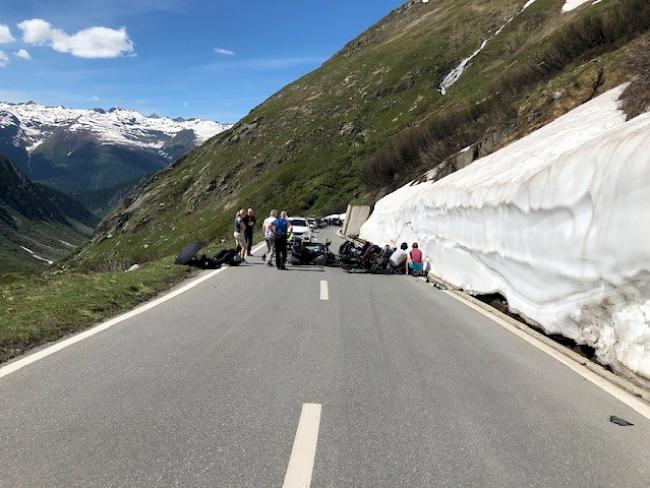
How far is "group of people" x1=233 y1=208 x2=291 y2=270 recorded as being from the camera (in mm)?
16375

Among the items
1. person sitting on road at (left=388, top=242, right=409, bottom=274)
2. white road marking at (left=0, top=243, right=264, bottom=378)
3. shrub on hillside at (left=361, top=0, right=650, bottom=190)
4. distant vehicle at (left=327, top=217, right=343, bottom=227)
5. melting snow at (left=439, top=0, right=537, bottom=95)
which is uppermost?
melting snow at (left=439, top=0, right=537, bottom=95)

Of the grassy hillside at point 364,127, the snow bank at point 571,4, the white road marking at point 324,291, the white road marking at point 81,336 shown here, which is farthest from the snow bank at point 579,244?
the snow bank at point 571,4

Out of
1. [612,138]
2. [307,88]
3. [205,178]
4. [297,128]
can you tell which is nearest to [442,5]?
[307,88]

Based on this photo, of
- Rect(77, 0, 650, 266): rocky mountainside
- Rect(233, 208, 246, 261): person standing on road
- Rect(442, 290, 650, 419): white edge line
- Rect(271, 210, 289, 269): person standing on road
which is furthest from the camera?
Rect(77, 0, 650, 266): rocky mountainside

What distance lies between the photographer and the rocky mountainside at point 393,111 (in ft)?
103

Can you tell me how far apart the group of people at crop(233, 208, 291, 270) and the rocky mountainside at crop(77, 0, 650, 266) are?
14359 millimetres

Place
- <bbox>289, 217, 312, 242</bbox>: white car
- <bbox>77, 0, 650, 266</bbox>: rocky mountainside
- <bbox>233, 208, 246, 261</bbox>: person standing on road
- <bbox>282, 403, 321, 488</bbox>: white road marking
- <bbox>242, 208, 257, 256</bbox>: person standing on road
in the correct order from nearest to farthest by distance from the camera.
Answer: <bbox>282, 403, 321, 488</bbox>: white road marking
<bbox>233, 208, 246, 261</bbox>: person standing on road
<bbox>242, 208, 257, 256</bbox>: person standing on road
<bbox>289, 217, 312, 242</bbox>: white car
<bbox>77, 0, 650, 266</bbox>: rocky mountainside

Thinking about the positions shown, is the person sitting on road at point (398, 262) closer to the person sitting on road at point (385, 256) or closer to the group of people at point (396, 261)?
the group of people at point (396, 261)

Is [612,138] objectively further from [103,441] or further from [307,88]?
[307,88]

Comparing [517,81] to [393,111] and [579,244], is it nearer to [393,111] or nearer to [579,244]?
[579,244]

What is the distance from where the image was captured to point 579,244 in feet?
23.2

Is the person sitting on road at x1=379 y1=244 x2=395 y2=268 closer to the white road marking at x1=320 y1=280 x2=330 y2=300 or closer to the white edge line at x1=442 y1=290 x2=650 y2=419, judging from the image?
the white road marking at x1=320 y1=280 x2=330 y2=300

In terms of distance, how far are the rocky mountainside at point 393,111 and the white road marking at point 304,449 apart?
79.6ft

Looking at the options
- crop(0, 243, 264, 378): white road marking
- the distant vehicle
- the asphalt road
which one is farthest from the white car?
the distant vehicle
